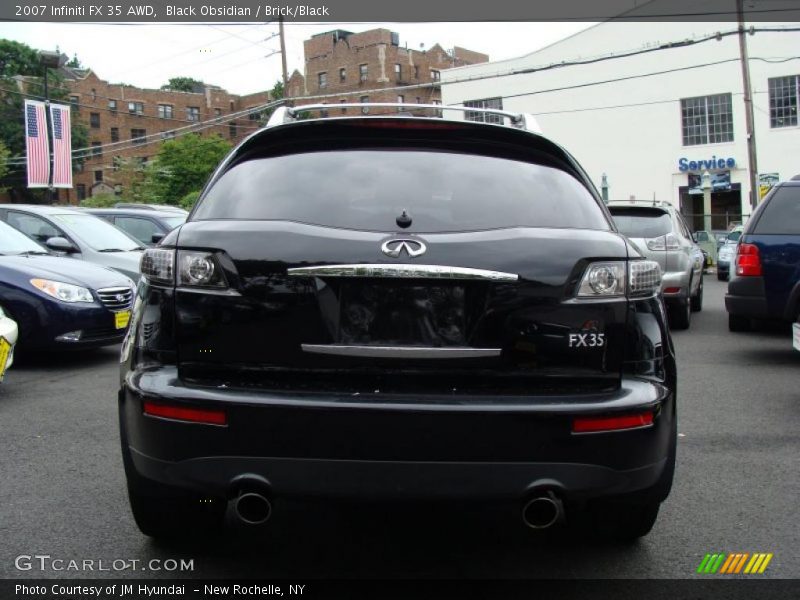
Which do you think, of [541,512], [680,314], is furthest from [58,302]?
[680,314]

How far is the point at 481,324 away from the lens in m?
2.88

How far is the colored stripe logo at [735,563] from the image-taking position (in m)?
3.44

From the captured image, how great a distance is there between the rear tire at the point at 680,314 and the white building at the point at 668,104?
2876cm

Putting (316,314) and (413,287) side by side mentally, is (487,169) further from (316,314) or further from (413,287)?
(316,314)

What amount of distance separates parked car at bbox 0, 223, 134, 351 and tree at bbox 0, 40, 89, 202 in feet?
223

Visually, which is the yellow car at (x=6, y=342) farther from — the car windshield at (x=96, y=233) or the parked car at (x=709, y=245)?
the parked car at (x=709, y=245)

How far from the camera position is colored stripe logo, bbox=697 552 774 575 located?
3441mm

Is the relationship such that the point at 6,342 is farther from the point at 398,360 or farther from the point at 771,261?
the point at 771,261

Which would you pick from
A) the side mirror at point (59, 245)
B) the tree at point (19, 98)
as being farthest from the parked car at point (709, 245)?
the tree at point (19, 98)

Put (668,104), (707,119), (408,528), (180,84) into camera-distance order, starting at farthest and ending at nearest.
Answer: (180,84) < (668,104) < (707,119) < (408,528)

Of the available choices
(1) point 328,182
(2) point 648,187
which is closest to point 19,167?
(2) point 648,187

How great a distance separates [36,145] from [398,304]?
25697mm

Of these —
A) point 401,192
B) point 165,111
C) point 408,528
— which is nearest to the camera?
point 401,192

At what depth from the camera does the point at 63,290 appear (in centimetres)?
852
